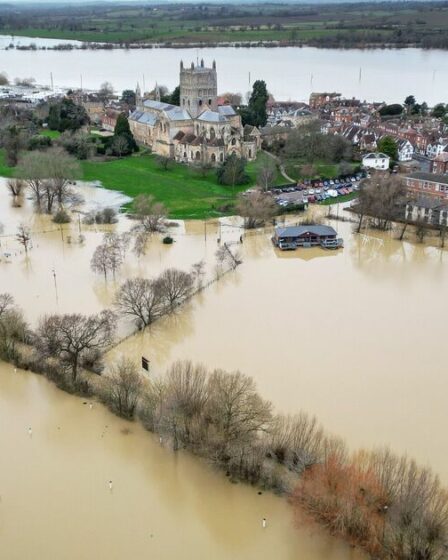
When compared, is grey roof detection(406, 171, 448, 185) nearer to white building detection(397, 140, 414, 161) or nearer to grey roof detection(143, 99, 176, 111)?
white building detection(397, 140, 414, 161)

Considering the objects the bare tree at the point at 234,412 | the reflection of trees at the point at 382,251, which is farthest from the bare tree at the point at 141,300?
the reflection of trees at the point at 382,251

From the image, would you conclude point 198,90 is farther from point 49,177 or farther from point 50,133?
point 49,177

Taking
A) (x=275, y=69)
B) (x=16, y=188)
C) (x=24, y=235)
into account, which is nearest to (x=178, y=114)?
(x=16, y=188)

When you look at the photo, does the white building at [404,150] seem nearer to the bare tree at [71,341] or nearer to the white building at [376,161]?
the white building at [376,161]

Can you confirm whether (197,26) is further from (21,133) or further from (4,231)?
(4,231)

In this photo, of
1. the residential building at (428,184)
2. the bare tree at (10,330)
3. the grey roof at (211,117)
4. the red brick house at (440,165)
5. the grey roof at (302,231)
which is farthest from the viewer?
the grey roof at (211,117)

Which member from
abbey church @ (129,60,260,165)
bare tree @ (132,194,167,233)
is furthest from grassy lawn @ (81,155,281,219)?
bare tree @ (132,194,167,233)

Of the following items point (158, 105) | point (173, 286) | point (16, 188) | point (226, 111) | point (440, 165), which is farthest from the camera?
point (158, 105)
